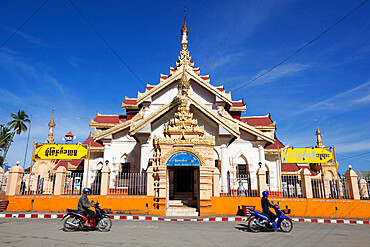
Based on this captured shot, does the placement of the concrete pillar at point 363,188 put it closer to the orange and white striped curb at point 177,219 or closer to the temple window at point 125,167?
the orange and white striped curb at point 177,219

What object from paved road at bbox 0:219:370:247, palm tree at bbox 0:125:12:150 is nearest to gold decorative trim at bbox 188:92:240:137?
paved road at bbox 0:219:370:247

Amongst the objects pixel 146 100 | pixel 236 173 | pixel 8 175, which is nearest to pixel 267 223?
pixel 236 173

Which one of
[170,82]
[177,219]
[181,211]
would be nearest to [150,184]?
[181,211]

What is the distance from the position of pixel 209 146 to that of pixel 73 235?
7438 millimetres

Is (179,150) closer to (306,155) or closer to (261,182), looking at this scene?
(261,182)

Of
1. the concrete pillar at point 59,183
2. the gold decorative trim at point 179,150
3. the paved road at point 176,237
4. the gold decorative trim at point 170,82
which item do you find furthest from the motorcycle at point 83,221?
the gold decorative trim at point 170,82

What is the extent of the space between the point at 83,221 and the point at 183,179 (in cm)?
825

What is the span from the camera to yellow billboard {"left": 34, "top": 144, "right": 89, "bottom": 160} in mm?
16531

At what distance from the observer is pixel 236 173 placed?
18656 millimetres

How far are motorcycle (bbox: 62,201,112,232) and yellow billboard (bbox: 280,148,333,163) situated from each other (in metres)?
12.1

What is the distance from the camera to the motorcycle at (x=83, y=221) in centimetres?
787

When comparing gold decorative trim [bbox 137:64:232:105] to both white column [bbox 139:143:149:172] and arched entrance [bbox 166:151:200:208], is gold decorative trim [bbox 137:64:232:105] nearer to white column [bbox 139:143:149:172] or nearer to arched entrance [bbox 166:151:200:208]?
white column [bbox 139:143:149:172]

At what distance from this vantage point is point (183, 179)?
15.5 m

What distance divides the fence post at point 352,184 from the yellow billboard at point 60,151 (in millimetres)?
15508
